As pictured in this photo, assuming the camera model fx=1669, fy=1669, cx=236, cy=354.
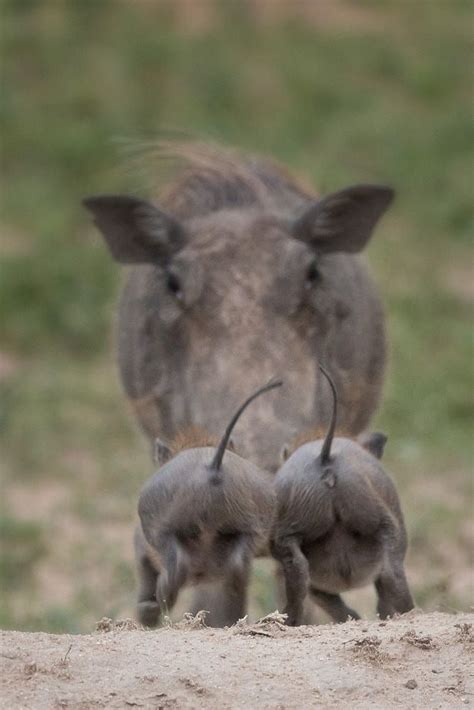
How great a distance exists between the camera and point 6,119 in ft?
42.0

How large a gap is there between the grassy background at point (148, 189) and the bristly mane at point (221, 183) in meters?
0.27

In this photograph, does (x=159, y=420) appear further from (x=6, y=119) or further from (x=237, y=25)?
(x=237, y=25)

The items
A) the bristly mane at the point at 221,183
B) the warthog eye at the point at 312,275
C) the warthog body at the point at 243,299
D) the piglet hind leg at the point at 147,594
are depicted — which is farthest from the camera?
the bristly mane at the point at 221,183

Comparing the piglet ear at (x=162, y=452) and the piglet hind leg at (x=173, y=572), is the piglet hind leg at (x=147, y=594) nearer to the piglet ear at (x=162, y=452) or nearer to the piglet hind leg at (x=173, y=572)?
the piglet ear at (x=162, y=452)

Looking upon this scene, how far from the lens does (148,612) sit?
14.6 feet

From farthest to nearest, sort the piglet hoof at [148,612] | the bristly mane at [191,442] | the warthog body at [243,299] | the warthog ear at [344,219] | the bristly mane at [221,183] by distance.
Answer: the bristly mane at [221,183] → the warthog ear at [344,219] → the warthog body at [243,299] → the piglet hoof at [148,612] → the bristly mane at [191,442]

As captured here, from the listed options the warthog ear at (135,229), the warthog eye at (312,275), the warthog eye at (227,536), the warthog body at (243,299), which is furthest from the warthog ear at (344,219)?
the warthog eye at (227,536)

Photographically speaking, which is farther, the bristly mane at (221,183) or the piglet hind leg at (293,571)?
the bristly mane at (221,183)

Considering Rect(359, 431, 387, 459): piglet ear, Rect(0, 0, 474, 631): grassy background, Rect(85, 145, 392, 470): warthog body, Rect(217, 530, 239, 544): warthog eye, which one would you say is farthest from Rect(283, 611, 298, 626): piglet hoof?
Rect(0, 0, 474, 631): grassy background

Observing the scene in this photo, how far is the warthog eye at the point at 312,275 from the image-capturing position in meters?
5.70

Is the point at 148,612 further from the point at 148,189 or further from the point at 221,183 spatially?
the point at 148,189

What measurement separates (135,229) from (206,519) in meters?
2.35

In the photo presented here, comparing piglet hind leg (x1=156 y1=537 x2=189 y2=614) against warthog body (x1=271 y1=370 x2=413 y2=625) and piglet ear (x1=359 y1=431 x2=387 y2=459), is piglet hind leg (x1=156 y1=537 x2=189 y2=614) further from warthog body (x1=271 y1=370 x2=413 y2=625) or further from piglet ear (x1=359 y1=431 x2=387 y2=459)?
piglet ear (x1=359 y1=431 x2=387 y2=459)

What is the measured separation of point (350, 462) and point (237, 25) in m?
10.4
